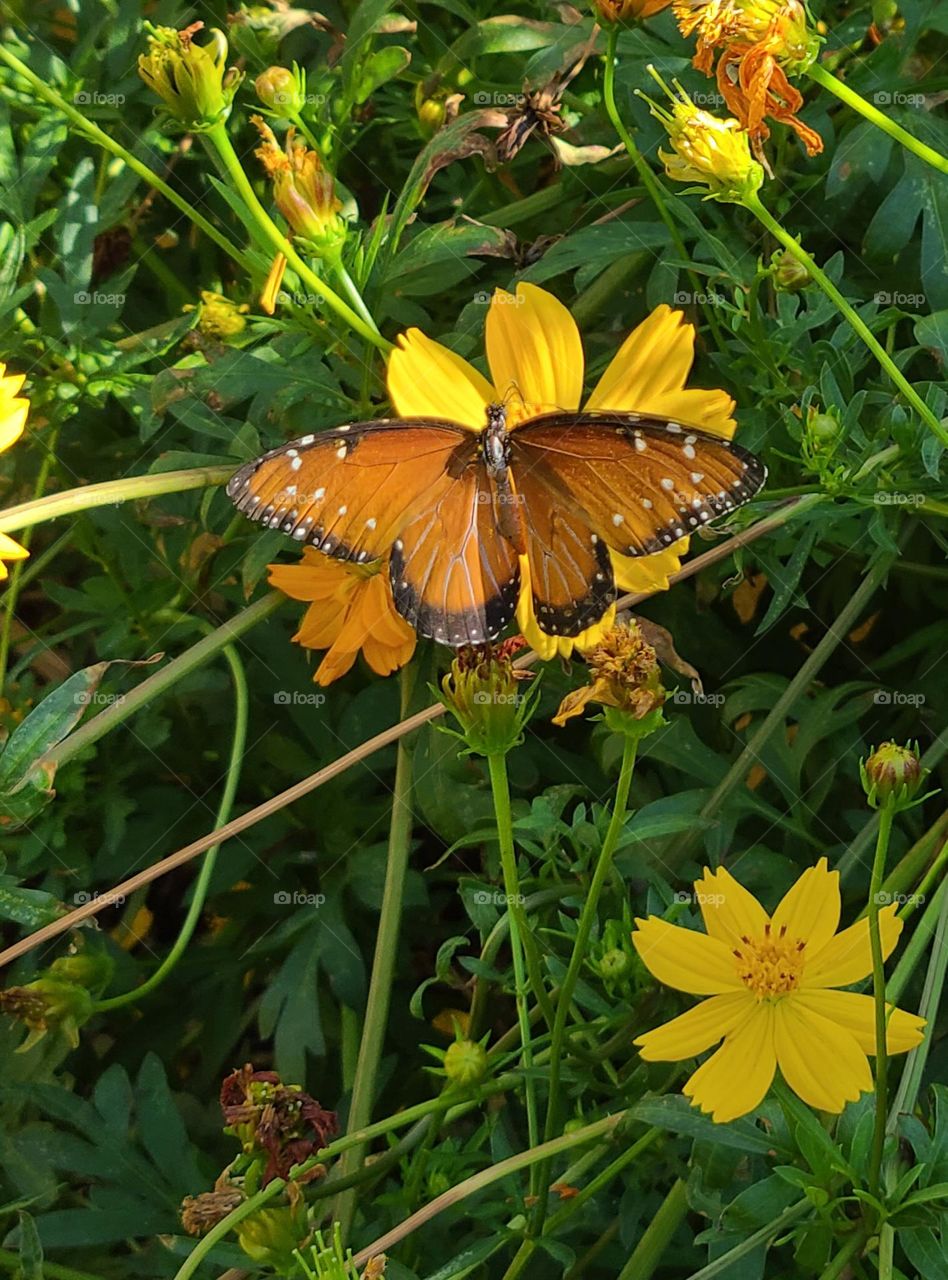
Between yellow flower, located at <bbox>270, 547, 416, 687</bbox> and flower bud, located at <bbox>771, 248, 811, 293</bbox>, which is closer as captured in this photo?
flower bud, located at <bbox>771, 248, 811, 293</bbox>

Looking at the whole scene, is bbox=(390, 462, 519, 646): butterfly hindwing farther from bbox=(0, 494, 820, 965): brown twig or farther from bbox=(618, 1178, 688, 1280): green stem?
bbox=(618, 1178, 688, 1280): green stem

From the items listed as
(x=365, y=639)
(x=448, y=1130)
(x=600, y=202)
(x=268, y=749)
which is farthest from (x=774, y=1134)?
(x=600, y=202)

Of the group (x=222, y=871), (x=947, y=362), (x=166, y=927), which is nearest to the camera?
(x=947, y=362)

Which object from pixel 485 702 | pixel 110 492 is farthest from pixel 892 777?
pixel 110 492

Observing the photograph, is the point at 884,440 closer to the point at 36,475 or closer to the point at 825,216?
the point at 825,216
